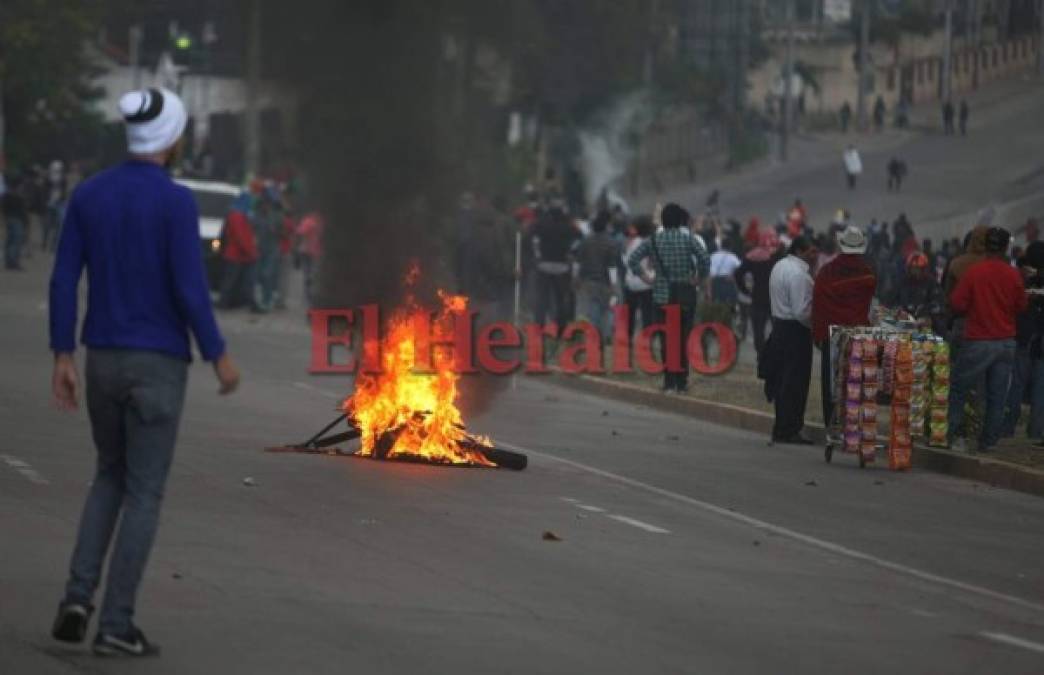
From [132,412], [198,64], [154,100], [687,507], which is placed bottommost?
[687,507]

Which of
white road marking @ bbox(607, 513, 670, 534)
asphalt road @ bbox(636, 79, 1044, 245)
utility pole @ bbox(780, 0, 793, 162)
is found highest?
utility pole @ bbox(780, 0, 793, 162)

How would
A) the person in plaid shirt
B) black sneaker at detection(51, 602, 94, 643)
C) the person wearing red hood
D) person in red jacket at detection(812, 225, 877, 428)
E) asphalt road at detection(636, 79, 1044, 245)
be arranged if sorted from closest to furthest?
black sneaker at detection(51, 602, 94, 643) < person in red jacket at detection(812, 225, 877, 428) < the person in plaid shirt < the person wearing red hood < asphalt road at detection(636, 79, 1044, 245)

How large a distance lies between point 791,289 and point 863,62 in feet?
191

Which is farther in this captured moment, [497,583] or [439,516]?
[439,516]

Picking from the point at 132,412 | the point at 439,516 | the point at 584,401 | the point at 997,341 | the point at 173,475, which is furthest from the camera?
the point at 584,401

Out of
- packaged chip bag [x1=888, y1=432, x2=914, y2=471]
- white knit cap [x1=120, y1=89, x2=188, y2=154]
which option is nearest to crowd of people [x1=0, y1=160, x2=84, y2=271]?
packaged chip bag [x1=888, y1=432, x2=914, y2=471]

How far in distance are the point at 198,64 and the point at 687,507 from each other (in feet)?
71.4

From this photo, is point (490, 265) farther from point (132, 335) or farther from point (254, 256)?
point (132, 335)

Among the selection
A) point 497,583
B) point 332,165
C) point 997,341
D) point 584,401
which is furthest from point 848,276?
point 497,583

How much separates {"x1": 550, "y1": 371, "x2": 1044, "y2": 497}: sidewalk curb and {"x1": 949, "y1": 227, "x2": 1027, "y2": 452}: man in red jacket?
19.0 inches

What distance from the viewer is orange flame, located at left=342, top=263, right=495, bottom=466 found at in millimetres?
15195

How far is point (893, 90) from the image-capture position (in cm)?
8106

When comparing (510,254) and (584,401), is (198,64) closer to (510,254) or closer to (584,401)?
(510,254)

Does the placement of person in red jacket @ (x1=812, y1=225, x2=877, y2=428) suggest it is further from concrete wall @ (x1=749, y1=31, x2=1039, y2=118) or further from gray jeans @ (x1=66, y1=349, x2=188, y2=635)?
concrete wall @ (x1=749, y1=31, x2=1039, y2=118)
